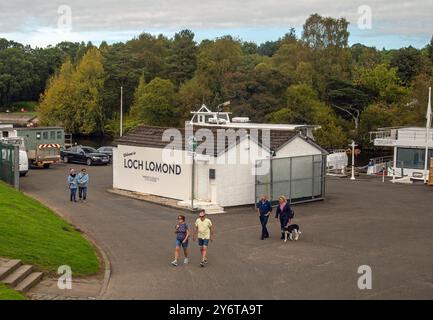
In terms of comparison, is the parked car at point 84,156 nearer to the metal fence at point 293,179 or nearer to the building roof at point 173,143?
the building roof at point 173,143

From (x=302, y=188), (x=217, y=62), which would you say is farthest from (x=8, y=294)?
(x=217, y=62)

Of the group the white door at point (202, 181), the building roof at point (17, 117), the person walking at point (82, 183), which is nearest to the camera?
the white door at point (202, 181)

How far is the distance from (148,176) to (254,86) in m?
38.0

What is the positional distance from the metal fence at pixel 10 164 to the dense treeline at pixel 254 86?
1431 inches

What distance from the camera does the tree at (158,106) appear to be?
7812 centimetres

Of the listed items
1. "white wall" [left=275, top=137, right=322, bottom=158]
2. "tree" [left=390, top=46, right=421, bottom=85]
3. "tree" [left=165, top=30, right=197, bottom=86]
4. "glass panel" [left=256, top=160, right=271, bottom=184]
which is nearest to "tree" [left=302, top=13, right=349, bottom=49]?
"tree" [left=390, top=46, right=421, bottom=85]

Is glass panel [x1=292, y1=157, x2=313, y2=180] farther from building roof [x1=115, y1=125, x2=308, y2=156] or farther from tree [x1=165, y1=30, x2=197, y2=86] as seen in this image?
tree [x1=165, y1=30, x2=197, y2=86]

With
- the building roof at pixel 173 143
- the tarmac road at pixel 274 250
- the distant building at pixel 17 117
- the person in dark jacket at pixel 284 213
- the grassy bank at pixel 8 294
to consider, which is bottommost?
the tarmac road at pixel 274 250

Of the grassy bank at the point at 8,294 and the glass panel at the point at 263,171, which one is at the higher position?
the glass panel at the point at 263,171

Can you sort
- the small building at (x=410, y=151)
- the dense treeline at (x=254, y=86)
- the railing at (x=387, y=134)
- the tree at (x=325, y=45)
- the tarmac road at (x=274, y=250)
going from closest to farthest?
the tarmac road at (x=274, y=250), the small building at (x=410, y=151), the railing at (x=387, y=134), the dense treeline at (x=254, y=86), the tree at (x=325, y=45)

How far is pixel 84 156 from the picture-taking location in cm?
4738

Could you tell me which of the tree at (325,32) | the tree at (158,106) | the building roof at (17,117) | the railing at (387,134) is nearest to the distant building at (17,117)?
the building roof at (17,117)

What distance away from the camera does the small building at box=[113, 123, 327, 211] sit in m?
29.2

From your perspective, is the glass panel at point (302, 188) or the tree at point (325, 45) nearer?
the glass panel at point (302, 188)
